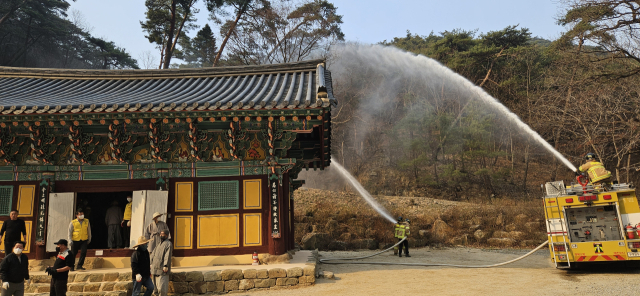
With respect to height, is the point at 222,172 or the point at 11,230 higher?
the point at 222,172

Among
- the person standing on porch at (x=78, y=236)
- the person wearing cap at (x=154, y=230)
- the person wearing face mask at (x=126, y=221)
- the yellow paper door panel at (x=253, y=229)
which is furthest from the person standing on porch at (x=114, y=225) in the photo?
the yellow paper door panel at (x=253, y=229)

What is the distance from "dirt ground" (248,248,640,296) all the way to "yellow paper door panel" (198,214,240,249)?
184 cm

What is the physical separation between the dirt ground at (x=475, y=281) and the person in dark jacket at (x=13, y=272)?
163 inches

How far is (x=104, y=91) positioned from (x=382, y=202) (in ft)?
58.3

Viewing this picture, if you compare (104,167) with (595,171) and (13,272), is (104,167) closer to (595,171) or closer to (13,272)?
(13,272)

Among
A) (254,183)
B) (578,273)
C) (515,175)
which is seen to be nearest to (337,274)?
(254,183)

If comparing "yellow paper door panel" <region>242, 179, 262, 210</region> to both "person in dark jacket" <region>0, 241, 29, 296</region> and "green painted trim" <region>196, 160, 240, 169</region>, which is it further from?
Result: "person in dark jacket" <region>0, 241, 29, 296</region>

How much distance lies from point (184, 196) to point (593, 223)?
10.0 m

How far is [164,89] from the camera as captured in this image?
12977 mm

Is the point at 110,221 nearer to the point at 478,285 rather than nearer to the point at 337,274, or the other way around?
the point at 337,274

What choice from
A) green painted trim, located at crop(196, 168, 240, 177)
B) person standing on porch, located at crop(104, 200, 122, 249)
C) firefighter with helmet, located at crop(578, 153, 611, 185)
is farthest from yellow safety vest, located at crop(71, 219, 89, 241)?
firefighter with helmet, located at crop(578, 153, 611, 185)

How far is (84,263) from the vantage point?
1008cm

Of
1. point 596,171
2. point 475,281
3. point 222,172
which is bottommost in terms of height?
point 475,281

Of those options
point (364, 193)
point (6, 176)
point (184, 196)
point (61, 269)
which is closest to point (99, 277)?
point (61, 269)
